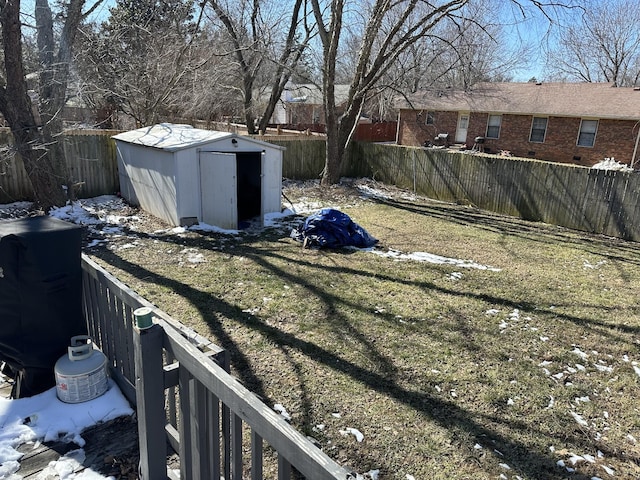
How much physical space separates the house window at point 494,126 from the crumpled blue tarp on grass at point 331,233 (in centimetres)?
1734

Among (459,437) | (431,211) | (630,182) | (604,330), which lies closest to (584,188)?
(630,182)

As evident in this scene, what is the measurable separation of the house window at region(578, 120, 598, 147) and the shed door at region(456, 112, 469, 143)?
5.84 meters

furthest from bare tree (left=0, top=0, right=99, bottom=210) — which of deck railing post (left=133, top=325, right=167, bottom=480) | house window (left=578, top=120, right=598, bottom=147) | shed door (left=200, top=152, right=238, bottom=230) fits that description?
house window (left=578, top=120, right=598, bottom=147)

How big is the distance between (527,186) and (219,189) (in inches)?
332

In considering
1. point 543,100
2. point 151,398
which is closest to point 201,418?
point 151,398

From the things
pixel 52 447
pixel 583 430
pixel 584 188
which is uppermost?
pixel 584 188

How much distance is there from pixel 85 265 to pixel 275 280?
3.36 metres

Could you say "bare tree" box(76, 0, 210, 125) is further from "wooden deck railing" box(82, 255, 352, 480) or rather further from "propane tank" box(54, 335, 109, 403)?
"wooden deck railing" box(82, 255, 352, 480)

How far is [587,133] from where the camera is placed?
64.6 ft

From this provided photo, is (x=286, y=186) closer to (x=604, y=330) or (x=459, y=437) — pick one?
(x=604, y=330)

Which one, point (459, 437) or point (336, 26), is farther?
point (336, 26)

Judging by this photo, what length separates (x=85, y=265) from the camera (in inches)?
134

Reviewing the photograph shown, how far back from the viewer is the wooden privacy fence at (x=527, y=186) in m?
10.2

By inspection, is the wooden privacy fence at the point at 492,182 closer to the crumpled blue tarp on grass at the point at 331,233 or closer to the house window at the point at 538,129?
the crumpled blue tarp on grass at the point at 331,233
